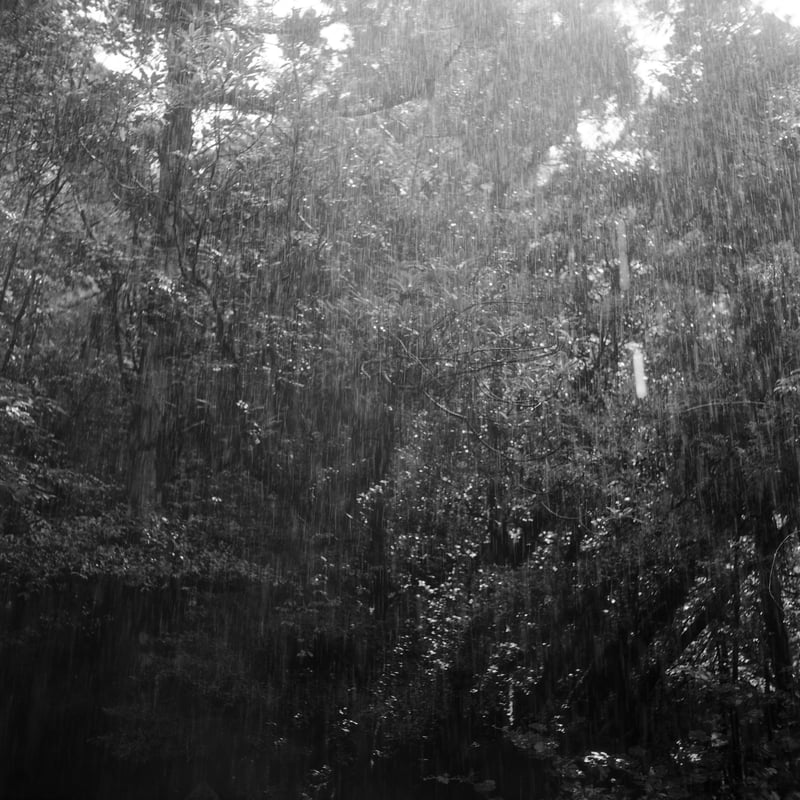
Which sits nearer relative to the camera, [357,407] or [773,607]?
[773,607]

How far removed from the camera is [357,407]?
356 inches

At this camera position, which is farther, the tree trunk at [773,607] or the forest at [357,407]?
the forest at [357,407]

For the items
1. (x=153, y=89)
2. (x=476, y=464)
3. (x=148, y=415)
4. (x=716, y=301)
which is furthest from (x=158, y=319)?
(x=716, y=301)

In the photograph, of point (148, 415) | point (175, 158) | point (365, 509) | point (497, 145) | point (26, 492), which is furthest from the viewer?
point (497, 145)

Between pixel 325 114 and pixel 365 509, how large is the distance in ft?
13.3

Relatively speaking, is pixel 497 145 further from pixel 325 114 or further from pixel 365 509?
pixel 365 509

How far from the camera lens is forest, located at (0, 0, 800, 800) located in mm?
7637

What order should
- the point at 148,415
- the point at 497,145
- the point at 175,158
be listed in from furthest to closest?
the point at 497,145 → the point at 148,415 → the point at 175,158

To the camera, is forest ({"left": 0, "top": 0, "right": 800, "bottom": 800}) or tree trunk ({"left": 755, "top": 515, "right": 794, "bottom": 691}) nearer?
tree trunk ({"left": 755, "top": 515, "right": 794, "bottom": 691})

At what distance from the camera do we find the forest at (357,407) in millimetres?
7637

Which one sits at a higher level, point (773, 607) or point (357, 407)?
point (357, 407)

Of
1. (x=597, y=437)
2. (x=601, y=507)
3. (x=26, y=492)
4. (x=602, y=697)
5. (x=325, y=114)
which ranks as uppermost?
(x=325, y=114)

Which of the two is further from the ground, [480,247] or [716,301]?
[480,247]

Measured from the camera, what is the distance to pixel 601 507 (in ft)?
26.9
